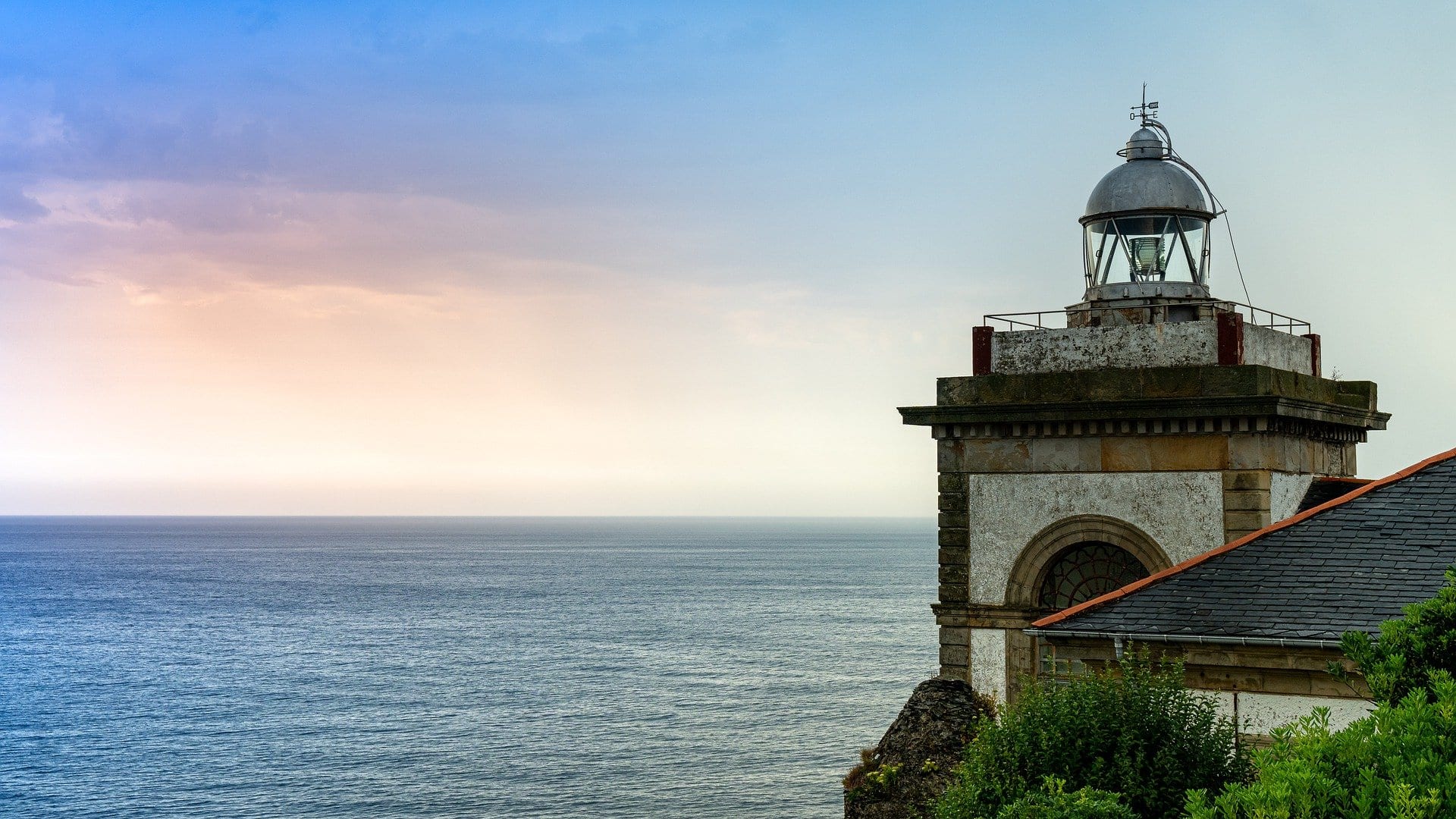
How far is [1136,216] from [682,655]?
74332 millimetres

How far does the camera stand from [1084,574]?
68.4ft

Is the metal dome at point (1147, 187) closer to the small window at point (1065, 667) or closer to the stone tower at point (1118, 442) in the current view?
the stone tower at point (1118, 442)

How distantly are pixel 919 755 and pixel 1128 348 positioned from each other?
7.09 metres

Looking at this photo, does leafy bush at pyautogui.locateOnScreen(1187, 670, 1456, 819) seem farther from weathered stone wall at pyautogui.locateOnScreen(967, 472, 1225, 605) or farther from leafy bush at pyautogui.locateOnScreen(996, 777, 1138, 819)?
weathered stone wall at pyautogui.locateOnScreen(967, 472, 1225, 605)

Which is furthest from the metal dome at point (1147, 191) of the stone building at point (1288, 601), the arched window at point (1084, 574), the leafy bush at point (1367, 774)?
the leafy bush at point (1367, 774)

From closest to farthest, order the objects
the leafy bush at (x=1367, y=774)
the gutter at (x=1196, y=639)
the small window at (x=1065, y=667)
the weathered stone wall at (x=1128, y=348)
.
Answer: the leafy bush at (x=1367, y=774), the gutter at (x=1196, y=639), the small window at (x=1065, y=667), the weathered stone wall at (x=1128, y=348)

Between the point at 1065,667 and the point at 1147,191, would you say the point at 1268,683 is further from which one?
the point at 1147,191

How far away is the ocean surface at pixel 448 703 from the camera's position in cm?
5388

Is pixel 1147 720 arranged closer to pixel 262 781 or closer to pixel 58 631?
pixel 262 781

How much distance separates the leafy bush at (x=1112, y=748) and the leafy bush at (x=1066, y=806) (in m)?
1.09

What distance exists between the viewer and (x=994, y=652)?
21.1 metres

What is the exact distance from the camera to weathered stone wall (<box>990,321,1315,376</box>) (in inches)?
805

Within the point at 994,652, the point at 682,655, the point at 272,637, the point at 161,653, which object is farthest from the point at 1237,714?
the point at 272,637

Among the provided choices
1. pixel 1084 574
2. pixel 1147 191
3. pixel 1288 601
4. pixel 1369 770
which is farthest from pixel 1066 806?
pixel 1147 191
